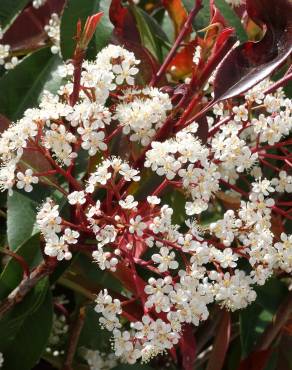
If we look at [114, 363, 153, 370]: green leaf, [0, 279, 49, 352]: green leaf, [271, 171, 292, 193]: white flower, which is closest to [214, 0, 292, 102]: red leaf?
[271, 171, 292, 193]: white flower

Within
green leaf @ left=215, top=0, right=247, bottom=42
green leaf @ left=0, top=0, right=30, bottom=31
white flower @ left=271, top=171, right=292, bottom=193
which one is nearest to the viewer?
white flower @ left=271, top=171, right=292, bottom=193

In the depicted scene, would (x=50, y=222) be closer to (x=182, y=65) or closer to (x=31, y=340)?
(x=31, y=340)

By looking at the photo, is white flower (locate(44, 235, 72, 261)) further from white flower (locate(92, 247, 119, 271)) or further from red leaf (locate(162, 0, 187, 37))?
red leaf (locate(162, 0, 187, 37))

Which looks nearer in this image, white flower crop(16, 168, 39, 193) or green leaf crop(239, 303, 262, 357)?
white flower crop(16, 168, 39, 193)

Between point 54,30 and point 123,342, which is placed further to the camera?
point 54,30

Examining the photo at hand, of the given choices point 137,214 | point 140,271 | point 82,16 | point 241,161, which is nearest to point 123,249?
point 137,214

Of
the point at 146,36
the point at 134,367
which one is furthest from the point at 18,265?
the point at 146,36

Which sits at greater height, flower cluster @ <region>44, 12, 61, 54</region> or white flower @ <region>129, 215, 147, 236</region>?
flower cluster @ <region>44, 12, 61, 54</region>

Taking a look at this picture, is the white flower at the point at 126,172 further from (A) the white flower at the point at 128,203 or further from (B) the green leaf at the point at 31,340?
(B) the green leaf at the point at 31,340
